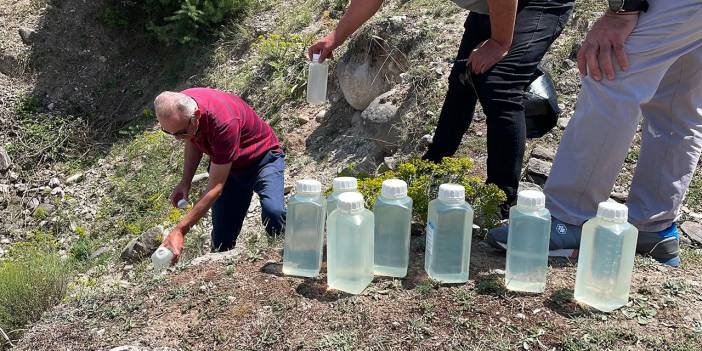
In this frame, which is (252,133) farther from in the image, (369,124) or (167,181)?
(167,181)

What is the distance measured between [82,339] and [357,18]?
1.91 metres

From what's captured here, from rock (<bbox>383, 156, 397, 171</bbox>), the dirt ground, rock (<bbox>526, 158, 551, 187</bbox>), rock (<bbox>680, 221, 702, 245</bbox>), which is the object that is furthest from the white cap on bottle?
rock (<bbox>383, 156, 397, 171</bbox>)

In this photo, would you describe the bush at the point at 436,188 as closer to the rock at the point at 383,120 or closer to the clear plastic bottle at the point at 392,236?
the clear plastic bottle at the point at 392,236

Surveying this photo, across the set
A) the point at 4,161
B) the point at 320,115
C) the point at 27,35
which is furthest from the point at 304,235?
the point at 27,35

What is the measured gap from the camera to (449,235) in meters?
2.53

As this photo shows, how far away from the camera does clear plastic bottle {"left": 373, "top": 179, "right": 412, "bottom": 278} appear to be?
261 cm

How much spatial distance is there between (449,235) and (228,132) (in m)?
1.57

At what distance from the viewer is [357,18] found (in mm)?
3350

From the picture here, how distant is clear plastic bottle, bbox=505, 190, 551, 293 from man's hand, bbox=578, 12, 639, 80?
0.60m

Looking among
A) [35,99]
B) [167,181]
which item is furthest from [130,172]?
[35,99]

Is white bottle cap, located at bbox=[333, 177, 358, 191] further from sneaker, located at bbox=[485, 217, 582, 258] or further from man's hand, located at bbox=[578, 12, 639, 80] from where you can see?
man's hand, located at bbox=[578, 12, 639, 80]

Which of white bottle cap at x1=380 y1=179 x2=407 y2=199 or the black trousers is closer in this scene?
white bottle cap at x1=380 y1=179 x2=407 y2=199

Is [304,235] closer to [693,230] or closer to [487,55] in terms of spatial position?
[487,55]

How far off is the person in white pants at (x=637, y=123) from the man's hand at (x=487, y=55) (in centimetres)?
42
